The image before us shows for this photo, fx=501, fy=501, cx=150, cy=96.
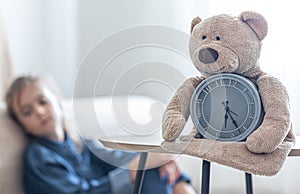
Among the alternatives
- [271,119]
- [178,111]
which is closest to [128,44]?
[178,111]

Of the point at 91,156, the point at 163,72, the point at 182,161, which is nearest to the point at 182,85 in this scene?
the point at 163,72

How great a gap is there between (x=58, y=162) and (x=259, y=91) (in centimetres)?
70

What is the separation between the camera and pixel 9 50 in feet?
6.11

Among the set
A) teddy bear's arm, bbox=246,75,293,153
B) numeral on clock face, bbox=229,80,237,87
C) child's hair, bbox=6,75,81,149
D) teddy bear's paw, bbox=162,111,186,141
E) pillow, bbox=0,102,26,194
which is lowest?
pillow, bbox=0,102,26,194

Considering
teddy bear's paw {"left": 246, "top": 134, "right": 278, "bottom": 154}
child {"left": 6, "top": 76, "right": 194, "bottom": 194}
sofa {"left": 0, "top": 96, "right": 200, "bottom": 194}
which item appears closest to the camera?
teddy bear's paw {"left": 246, "top": 134, "right": 278, "bottom": 154}

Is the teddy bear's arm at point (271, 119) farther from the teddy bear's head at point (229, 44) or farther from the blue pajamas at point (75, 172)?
the blue pajamas at point (75, 172)

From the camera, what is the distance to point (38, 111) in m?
1.47

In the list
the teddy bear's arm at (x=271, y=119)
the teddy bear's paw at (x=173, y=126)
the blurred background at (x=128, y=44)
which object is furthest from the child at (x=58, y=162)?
the teddy bear's arm at (x=271, y=119)

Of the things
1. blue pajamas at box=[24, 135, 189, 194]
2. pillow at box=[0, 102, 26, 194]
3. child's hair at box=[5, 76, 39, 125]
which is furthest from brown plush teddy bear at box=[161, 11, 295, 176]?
child's hair at box=[5, 76, 39, 125]

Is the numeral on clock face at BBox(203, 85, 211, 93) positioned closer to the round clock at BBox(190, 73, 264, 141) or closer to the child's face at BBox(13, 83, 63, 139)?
the round clock at BBox(190, 73, 264, 141)

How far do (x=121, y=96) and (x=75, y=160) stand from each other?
0.52 metres

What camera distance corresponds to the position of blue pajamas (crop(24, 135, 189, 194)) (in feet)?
4.34

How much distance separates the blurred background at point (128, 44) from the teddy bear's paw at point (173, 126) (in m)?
0.08

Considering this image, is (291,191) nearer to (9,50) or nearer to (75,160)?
(75,160)
